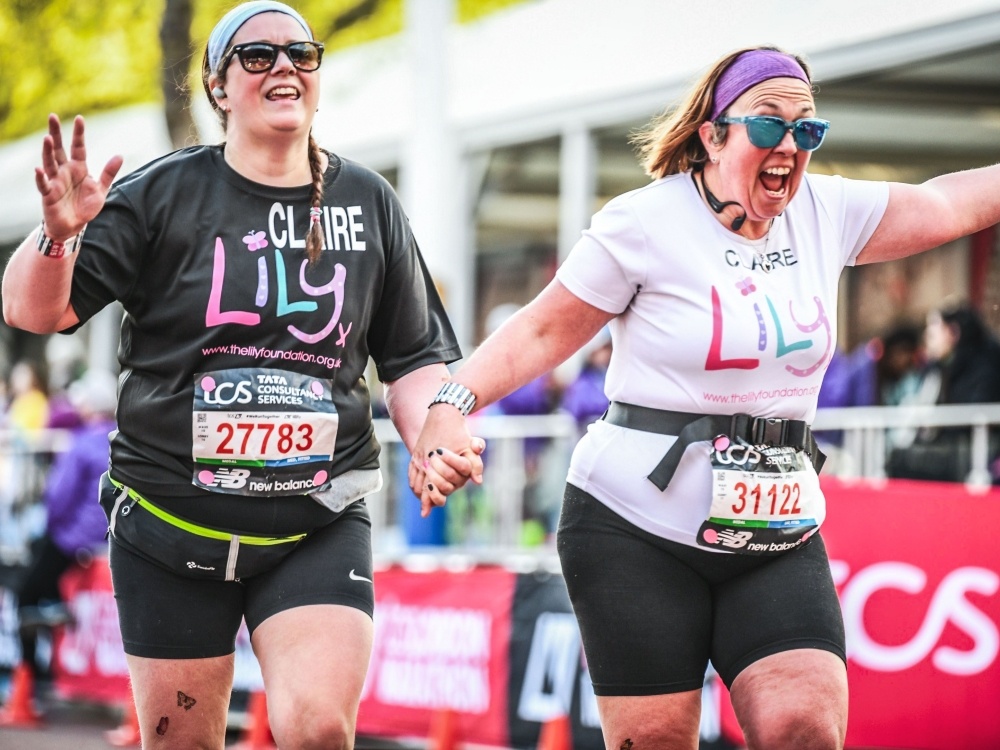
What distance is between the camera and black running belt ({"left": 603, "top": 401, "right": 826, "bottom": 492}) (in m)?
3.88

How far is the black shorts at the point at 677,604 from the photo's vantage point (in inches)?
152

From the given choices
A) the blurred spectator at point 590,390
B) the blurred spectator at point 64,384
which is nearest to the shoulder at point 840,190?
the blurred spectator at point 590,390

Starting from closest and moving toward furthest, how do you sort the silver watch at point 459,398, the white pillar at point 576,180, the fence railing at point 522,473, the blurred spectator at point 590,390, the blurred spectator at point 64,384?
the silver watch at point 459,398 < the fence railing at point 522,473 < the blurred spectator at point 590,390 < the blurred spectator at point 64,384 < the white pillar at point 576,180

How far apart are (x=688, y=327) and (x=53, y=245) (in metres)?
1.58

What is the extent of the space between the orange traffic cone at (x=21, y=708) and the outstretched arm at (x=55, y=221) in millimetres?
7870

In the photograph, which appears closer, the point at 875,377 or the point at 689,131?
the point at 689,131

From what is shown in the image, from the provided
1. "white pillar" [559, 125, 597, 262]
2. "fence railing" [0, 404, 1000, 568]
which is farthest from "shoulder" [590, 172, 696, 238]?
"white pillar" [559, 125, 597, 262]

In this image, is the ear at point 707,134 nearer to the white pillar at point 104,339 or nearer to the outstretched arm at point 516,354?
the outstretched arm at point 516,354

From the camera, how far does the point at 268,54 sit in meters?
4.06

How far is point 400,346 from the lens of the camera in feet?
14.4

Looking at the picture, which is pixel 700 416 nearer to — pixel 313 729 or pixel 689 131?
pixel 689 131

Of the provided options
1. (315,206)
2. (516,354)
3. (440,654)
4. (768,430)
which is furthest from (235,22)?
(440,654)

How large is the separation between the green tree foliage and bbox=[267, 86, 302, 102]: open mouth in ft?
42.5

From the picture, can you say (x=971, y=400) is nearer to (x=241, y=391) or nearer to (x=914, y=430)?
(x=914, y=430)
